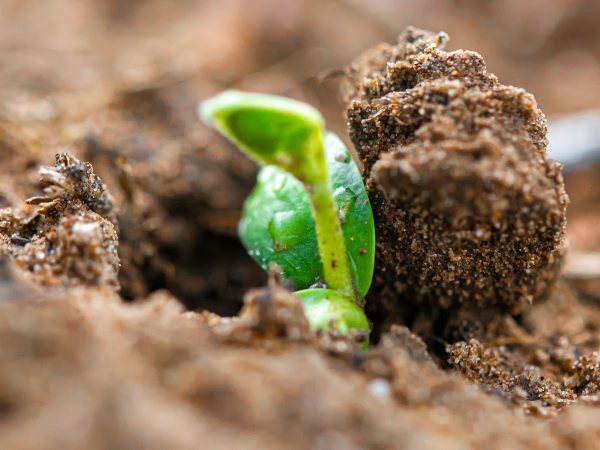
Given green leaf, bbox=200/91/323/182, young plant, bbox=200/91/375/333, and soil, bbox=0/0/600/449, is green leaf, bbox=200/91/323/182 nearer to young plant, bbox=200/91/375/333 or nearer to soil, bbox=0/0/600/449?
young plant, bbox=200/91/375/333

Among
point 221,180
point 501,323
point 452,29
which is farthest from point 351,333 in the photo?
point 452,29

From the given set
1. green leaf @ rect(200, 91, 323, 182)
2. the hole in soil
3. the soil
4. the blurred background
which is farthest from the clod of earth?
the hole in soil

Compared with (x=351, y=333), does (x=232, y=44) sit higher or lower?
higher

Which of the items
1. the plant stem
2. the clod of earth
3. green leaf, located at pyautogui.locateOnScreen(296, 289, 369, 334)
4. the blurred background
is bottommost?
green leaf, located at pyautogui.locateOnScreen(296, 289, 369, 334)

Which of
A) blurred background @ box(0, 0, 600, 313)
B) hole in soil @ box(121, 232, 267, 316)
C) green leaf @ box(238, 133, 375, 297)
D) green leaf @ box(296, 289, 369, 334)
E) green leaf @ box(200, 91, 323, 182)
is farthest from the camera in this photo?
blurred background @ box(0, 0, 600, 313)

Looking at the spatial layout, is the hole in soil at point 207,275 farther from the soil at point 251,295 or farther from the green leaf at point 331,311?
the green leaf at point 331,311

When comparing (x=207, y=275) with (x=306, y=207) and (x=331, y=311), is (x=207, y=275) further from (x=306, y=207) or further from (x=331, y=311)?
(x=331, y=311)

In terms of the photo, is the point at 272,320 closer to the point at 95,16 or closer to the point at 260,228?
the point at 260,228
